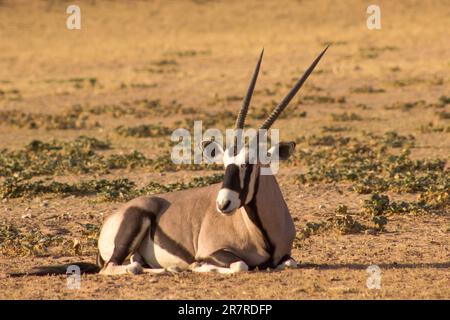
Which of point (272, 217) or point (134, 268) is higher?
point (272, 217)

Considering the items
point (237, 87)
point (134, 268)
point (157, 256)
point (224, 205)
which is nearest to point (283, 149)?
point (224, 205)

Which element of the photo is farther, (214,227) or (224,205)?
(214,227)

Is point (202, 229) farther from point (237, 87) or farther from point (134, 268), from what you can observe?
point (237, 87)

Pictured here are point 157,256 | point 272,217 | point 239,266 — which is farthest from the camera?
point 157,256

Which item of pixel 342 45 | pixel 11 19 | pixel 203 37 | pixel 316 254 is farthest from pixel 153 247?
pixel 11 19

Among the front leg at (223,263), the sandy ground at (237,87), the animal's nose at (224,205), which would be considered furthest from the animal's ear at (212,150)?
the sandy ground at (237,87)

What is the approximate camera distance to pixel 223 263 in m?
8.60

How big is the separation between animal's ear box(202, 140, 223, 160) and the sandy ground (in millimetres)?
1018

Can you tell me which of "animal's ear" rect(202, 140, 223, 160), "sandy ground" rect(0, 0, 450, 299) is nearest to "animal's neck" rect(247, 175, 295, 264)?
"sandy ground" rect(0, 0, 450, 299)

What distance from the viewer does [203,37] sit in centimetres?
5284

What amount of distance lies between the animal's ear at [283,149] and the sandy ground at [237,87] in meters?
1.00

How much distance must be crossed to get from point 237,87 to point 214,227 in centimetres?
2306

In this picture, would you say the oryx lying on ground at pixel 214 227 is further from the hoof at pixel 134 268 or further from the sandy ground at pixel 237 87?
the sandy ground at pixel 237 87
